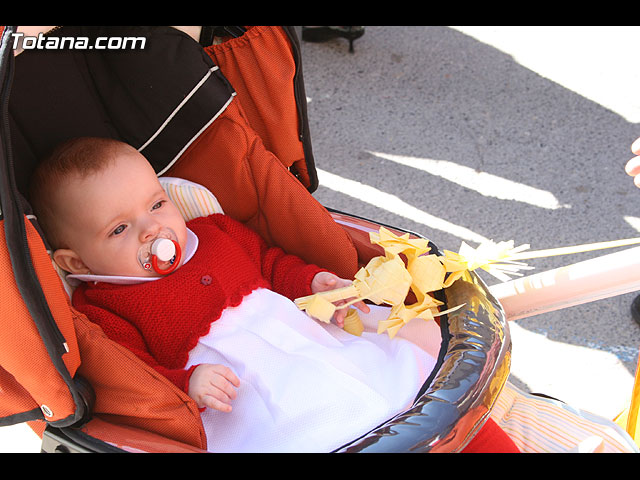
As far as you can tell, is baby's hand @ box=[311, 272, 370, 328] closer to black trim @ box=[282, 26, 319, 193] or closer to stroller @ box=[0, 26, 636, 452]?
stroller @ box=[0, 26, 636, 452]

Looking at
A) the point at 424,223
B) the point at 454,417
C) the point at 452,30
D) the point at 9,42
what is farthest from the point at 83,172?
the point at 452,30

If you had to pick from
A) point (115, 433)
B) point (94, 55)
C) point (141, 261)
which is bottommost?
point (115, 433)

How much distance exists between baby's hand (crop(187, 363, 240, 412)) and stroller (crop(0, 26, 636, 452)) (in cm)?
4

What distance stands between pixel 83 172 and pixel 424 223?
1.26m

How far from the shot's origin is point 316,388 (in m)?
1.06

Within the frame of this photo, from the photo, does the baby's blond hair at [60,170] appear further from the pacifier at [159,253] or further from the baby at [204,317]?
the pacifier at [159,253]

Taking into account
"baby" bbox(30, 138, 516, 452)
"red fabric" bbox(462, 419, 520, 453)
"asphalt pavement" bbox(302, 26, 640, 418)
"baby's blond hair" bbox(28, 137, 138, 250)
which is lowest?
"red fabric" bbox(462, 419, 520, 453)

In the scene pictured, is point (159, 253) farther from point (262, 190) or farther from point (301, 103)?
point (301, 103)

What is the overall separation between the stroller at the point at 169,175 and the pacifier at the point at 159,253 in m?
0.15

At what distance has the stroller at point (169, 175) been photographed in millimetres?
876

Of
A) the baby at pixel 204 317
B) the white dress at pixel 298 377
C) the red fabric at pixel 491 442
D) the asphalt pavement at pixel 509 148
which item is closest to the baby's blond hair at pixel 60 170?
the baby at pixel 204 317

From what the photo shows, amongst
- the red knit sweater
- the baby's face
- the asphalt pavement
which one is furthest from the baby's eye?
the asphalt pavement

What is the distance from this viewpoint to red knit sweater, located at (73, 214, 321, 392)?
114cm

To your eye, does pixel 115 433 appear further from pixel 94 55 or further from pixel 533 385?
pixel 533 385
